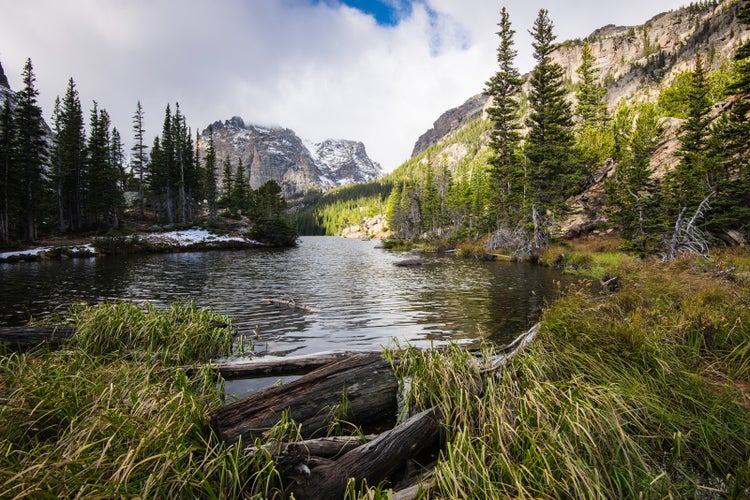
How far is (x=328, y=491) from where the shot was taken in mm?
2889

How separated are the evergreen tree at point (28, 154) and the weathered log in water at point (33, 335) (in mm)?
42002

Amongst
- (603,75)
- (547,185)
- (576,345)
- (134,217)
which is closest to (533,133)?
(547,185)

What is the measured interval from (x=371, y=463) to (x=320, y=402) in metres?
1.14

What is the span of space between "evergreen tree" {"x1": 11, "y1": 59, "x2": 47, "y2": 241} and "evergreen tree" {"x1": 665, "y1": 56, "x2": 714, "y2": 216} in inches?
2332

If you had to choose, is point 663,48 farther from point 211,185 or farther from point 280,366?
point 280,366

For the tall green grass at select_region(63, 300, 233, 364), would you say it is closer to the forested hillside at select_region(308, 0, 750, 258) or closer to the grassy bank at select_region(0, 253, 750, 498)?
the grassy bank at select_region(0, 253, 750, 498)

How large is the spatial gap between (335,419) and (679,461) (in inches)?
142

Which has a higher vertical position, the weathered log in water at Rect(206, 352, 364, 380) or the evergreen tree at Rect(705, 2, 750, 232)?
the evergreen tree at Rect(705, 2, 750, 232)

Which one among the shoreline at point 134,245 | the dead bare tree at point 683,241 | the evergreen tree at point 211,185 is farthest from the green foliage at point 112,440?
the evergreen tree at point 211,185

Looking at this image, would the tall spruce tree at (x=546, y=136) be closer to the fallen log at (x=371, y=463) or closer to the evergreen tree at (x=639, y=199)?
the evergreen tree at (x=639, y=199)

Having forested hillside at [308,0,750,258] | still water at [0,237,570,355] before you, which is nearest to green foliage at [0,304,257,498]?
still water at [0,237,570,355]

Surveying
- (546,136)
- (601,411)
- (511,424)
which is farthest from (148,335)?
(546,136)

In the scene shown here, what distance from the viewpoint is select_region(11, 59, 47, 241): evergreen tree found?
35062 millimetres

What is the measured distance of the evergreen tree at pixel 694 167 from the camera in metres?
18.0
